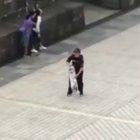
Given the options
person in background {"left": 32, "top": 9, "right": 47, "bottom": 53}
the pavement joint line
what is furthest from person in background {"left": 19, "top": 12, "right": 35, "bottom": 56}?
the pavement joint line

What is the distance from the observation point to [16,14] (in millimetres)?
22266

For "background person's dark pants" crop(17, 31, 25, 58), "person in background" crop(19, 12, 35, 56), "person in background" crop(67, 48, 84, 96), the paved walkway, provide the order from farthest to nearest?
1. "background person's dark pants" crop(17, 31, 25, 58)
2. "person in background" crop(19, 12, 35, 56)
3. "person in background" crop(67, 48, 84, 96)
4. the paved walkway

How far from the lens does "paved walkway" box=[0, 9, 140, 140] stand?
1525 centimetres

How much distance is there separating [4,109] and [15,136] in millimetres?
1847

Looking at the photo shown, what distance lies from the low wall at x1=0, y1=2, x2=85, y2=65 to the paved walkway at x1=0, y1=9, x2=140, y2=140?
340mm

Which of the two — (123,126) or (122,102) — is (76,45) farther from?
(123,126)

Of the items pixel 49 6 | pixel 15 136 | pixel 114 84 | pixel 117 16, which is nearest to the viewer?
pixel 15 136

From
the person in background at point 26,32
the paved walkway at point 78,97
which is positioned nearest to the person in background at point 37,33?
the person in background at point 26,32

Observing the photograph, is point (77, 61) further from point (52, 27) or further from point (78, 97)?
point (52, 27)

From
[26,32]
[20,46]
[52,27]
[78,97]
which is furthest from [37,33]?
[78,97]

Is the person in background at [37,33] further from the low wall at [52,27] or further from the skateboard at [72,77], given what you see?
the skateboard at [72,77]

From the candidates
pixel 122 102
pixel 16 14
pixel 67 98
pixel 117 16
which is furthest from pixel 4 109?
pixel 117 16

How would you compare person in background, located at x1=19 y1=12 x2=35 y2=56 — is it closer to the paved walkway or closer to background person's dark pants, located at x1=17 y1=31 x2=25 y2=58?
background person's dark pants, located at x1=17 y1=31 x2=25 y2=58

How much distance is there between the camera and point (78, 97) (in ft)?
57.0
